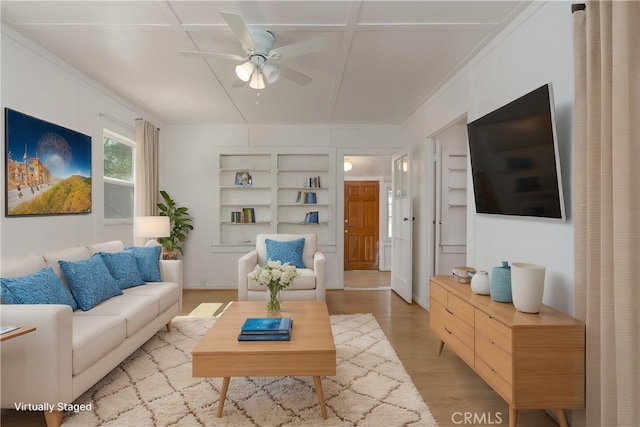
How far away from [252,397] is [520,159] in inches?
93.1

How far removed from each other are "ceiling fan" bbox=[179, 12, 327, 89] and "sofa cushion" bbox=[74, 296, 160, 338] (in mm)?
1965

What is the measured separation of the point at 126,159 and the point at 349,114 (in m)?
3.09

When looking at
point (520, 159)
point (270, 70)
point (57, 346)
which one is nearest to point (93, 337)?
point (57, 346)

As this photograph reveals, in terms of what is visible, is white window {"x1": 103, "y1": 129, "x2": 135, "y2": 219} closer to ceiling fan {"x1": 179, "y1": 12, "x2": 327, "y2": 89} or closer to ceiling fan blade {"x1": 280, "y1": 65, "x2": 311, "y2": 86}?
ceiling fan {"x1": 179, "y1": 12, "x2": 327, "y2": 89}

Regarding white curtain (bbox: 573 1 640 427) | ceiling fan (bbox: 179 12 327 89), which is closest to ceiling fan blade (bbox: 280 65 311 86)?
ceiling fan (bbox: 179 12 327 89)

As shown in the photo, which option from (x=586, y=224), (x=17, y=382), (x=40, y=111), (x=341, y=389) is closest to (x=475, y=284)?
(x=586, y=224)

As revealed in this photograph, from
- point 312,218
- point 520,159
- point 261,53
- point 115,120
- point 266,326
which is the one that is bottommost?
point 266,326

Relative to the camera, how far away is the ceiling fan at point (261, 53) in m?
2.44

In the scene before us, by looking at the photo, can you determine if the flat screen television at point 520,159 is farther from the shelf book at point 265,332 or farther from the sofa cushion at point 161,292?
the sofa cushion at point 161,292

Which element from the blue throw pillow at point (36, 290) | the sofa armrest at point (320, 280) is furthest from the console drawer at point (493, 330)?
the blue throw pillow at point (36, 290)

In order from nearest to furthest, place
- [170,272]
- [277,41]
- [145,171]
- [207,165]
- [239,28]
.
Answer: [239,28], [277,41], [170,272], [145,171], [207,165]

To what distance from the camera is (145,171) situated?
4805 millimetres

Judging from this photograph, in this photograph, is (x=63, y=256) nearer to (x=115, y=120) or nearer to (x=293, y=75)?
(x=115, y=120)

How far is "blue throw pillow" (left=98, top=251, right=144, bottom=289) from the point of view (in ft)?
10.7
